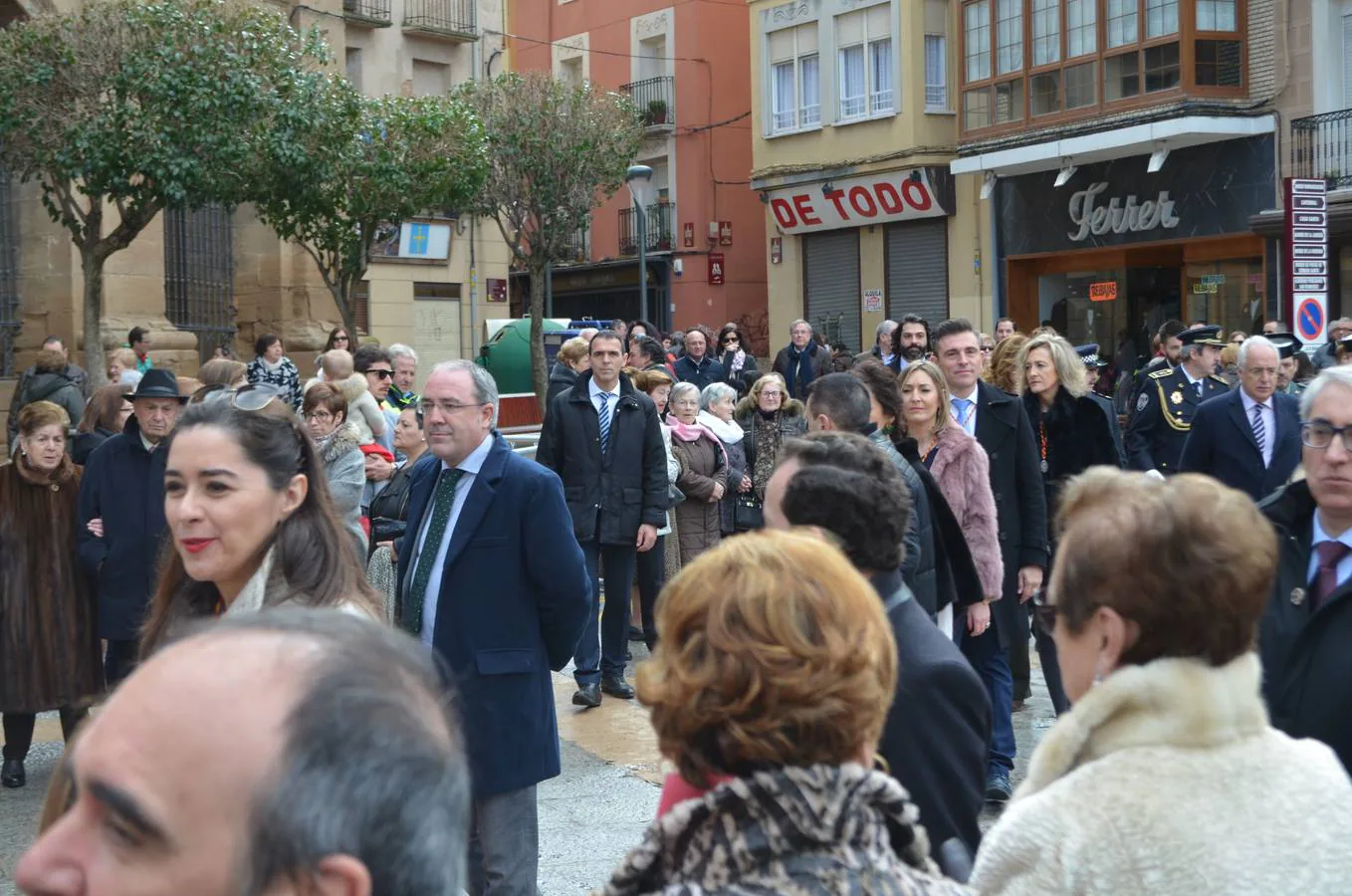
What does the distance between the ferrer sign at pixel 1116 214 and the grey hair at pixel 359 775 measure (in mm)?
25338

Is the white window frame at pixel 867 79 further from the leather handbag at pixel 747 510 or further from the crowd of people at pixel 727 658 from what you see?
the crowd of people at pixel 727 658

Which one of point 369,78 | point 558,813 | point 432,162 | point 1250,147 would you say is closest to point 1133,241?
point 1250,147

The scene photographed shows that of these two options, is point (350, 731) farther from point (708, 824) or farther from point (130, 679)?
point (708, 824)

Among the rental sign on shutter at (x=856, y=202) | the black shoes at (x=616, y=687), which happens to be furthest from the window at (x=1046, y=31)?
the black shoes at (x=616, y=687)

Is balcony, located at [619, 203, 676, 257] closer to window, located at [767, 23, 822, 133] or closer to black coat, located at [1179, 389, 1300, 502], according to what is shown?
window, located at [767, 23, 822, 133]

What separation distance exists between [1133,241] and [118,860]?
26121 millimetres

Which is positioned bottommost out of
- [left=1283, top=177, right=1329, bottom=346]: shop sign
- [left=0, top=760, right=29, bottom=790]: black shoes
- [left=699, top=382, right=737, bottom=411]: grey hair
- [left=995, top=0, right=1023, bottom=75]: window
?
[left=0, top=760, right=29, bottom=790]: black shoes

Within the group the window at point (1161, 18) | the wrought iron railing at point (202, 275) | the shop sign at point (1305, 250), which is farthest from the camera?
the window at point (1161, 18)

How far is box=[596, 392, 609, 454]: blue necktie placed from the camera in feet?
29.7

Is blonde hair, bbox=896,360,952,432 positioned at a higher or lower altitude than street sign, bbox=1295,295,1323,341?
lower

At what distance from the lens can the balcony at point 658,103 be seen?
37.9 metres

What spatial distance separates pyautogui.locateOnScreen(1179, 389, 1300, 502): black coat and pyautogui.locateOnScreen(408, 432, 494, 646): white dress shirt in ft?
14.4

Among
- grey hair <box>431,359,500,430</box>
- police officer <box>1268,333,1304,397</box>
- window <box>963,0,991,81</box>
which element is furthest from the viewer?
window <box>963,0,991,81</box>

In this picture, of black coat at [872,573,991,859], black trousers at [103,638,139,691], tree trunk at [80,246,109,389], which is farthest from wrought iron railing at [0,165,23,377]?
black coat at [872,573,991,859]
